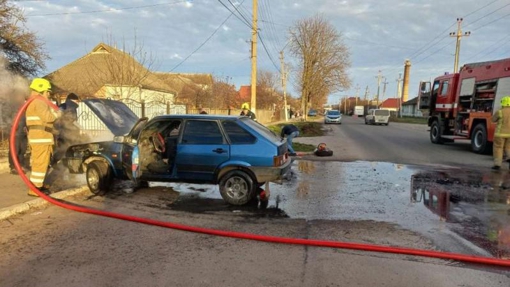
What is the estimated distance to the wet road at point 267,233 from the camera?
12.5ft

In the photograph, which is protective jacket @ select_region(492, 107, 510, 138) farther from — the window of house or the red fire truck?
the window of house

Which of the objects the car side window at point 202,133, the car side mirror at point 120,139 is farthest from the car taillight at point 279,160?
the car side mirror at point 120,139

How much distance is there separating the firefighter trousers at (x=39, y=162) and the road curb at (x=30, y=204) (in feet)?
1.21

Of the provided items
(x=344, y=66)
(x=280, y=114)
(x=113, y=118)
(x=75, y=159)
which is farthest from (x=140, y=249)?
(x=280, y=114)

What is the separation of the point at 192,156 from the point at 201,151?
0.61ft

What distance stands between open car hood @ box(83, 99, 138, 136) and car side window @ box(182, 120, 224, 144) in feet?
5.76

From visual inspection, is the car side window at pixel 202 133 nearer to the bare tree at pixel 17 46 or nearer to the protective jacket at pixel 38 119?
the protective jacket at pixel 38 119

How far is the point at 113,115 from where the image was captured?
8266 millimetres

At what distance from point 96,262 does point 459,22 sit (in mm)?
48465

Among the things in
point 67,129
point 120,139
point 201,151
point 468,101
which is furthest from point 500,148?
point 67,129

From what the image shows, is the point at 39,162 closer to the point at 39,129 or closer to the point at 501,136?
the point at 39,129

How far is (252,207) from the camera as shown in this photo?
652cm

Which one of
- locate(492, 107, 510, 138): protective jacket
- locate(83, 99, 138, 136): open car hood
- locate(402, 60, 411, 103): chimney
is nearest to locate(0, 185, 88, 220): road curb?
locate(83, 99, 138, 136): open car hood

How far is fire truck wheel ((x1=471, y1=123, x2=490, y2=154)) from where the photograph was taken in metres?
14.4
